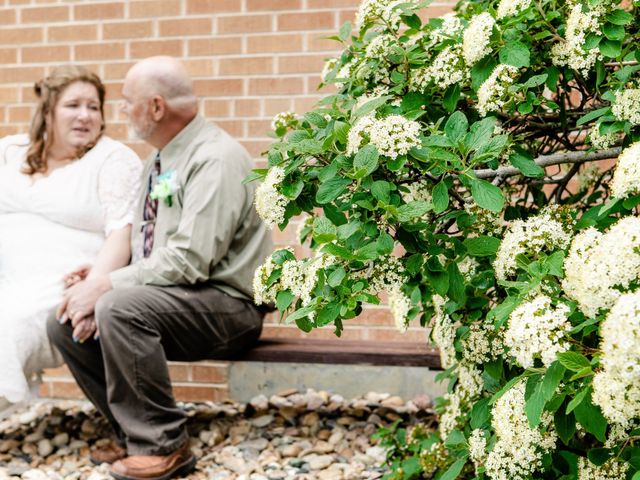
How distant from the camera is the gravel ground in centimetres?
320

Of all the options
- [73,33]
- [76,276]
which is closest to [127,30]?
[73,33]

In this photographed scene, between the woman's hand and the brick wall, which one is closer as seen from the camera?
the woman's hand

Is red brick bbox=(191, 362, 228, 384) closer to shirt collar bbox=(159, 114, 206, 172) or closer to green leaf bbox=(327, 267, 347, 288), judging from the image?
shirt collar bbox=(159, 114, 206, 172)

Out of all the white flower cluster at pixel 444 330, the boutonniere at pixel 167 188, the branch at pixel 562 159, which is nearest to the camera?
the branch at pixel 562 159

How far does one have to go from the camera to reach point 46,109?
3.92 metres

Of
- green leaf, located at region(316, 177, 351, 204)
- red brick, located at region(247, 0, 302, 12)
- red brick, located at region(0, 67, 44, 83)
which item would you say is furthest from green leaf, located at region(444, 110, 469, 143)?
red brick, located at region(0, 67, 44, 83)

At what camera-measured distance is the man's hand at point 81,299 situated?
3301 mm

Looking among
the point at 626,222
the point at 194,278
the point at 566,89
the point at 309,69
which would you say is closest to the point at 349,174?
the point at 626,222

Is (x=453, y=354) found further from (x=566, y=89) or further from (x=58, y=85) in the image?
(x=58, y=85)

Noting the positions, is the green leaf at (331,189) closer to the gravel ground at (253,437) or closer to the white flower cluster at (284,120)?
the white flower cluster at (284,120)

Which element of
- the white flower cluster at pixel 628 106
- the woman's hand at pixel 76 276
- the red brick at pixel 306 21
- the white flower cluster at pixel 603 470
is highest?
the red brick at pixel 306 21

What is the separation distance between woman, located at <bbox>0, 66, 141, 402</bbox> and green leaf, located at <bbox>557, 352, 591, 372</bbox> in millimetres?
2590

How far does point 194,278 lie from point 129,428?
64cm

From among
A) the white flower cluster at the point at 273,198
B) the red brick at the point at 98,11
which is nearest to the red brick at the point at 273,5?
the red brick at the point at 98,11
